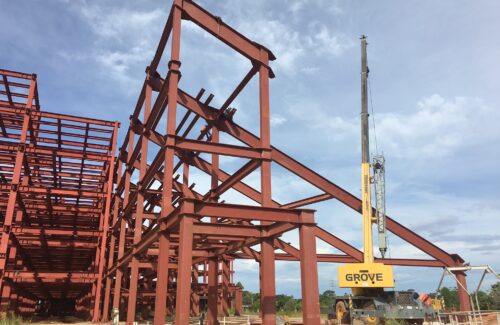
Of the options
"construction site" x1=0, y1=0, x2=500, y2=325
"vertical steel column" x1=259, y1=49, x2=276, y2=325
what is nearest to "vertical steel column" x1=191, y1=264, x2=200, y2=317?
"construction site" x1=0, y1=0, x2=500, y2=325

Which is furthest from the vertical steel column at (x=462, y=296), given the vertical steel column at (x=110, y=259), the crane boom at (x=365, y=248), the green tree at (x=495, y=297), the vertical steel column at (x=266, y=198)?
the green tree at (x=495, y=297)

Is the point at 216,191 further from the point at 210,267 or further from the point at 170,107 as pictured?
the point at 170,107

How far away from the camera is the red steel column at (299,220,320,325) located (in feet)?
41.9

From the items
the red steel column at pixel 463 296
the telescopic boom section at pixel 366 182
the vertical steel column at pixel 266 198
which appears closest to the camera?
the vertical steel column at pixel 266 198

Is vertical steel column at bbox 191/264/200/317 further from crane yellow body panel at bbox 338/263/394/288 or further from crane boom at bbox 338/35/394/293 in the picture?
crane yellow body panel at bbox 338/263/394/288

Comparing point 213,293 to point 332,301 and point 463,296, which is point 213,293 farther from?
point 463,296

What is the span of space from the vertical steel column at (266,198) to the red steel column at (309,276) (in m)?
1.81

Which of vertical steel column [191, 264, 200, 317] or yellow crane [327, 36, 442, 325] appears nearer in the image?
yellow crane [327, 36, 442, 325]

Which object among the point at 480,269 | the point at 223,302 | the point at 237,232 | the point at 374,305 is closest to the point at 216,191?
the point at 237,232

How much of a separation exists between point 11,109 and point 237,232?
65.4ft

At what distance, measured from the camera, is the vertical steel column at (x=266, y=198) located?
1485 cm

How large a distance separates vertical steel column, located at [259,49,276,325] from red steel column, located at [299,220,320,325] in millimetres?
1807

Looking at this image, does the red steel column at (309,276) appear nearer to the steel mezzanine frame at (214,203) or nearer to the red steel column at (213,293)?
the steel mezzanine frame at (214,203)

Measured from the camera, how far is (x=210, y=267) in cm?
2017
